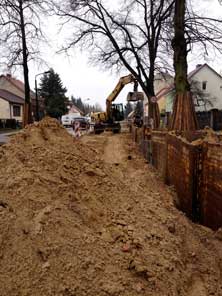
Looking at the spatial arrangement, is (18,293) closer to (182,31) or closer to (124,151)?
(182,31)

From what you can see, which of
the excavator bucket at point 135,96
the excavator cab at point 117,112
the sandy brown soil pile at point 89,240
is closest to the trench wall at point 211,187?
the sandy brown soil pile at point 89,240

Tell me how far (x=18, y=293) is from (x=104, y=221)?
137 cm

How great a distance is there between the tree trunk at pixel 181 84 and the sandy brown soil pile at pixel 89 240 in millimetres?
5442

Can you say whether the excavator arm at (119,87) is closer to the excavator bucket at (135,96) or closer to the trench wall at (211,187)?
the excavator bucket at (135,96)

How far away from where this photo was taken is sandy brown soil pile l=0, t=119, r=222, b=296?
2.74m

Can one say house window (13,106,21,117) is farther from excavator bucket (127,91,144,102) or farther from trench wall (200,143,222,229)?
trench wall (200,143,222,229)

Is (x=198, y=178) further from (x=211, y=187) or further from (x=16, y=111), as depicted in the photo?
(x=16, y=111)

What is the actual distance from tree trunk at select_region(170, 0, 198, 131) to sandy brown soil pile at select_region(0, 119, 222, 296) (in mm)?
5442

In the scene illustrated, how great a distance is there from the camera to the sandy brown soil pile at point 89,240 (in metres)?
2.74

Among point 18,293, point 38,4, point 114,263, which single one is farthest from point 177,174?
point 38,4

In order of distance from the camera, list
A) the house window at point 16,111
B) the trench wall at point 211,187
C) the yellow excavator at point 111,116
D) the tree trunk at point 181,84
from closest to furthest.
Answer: the trench wall at point 211,187 < the tree trunk at point 181,84 < the yellow excavator at point 111,116 < the house window at point 16,111

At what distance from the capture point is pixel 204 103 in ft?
132

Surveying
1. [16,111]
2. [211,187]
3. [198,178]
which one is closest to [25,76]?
[198,178]

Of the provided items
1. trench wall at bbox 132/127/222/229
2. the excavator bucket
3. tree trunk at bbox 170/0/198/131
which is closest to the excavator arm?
the excavator bucket
